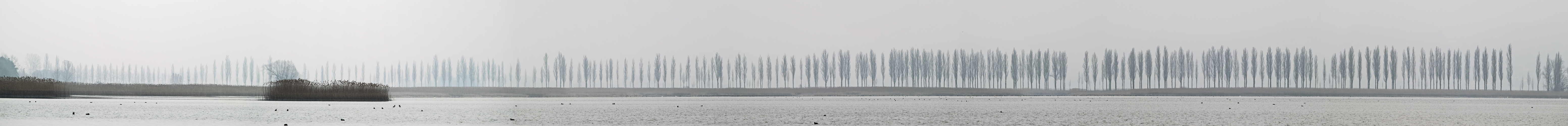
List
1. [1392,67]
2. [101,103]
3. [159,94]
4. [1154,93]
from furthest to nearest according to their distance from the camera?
[1392,67] → [1154,93] → [159,94] → [101,103]

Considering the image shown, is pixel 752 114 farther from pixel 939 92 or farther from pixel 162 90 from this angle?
pixel 939 92

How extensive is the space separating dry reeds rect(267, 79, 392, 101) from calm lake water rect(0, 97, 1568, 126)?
0.87 m

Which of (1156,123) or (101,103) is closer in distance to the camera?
(1156,123)

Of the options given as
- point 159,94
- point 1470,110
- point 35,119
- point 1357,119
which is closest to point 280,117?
point 35,119

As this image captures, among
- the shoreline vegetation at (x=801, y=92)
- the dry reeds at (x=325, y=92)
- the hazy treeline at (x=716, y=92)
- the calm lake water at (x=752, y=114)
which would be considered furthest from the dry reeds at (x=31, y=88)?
the hazy treeline at (x=716, y=92)

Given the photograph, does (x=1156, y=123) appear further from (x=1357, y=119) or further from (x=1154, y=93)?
(x=1154, y=93)

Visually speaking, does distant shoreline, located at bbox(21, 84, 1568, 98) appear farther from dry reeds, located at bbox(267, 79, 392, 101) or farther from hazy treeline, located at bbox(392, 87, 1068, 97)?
dry reeds, located at bbox(267, 79, 392, 101)

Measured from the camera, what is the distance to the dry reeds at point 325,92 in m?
26.1

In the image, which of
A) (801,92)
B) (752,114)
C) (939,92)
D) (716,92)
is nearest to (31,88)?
(752,114)

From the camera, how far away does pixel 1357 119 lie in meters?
13.8

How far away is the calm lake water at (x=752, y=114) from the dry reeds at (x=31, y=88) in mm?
3460

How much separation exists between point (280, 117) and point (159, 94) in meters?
22.6

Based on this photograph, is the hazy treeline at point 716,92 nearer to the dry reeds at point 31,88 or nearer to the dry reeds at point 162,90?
the dry reeds at point 162,90

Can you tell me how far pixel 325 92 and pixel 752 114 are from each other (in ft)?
46.3
